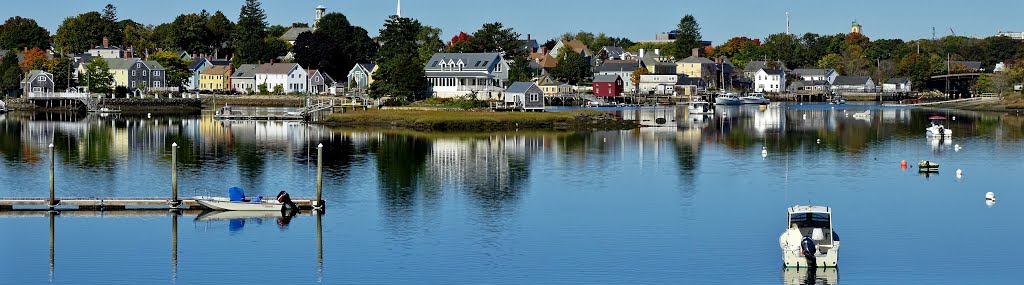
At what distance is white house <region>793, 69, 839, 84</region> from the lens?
196375 mm

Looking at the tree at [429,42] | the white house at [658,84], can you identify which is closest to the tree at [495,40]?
the tree at [429,42]

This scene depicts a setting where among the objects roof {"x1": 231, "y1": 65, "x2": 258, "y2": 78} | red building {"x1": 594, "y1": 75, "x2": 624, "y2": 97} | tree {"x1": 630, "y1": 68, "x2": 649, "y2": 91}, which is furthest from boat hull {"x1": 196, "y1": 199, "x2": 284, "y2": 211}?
tree {"x1": 630, "y1": 68, "x2": 649, "y2": 91}

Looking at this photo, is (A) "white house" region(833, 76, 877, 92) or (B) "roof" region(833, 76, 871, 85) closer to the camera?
(A) "white house" region(833, 76, 877, 92)

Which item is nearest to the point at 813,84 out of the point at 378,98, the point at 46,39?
the point at 378,98

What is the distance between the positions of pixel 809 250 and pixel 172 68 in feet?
420

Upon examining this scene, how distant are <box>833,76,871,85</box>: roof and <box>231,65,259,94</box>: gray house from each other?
82.9 m

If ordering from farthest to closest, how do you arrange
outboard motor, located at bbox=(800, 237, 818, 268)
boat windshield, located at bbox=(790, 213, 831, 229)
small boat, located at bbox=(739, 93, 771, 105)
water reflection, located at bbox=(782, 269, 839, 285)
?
1. small boat, located at bbox=(739, 93, 771, 105)
2. boat windshield, located at bbox=(790, 213, 831, 229)
3. outboard motor, located at bbox=(800, 237, 818, 268)
4. water reflection, located at bbox=(782, 269, 839, 285)

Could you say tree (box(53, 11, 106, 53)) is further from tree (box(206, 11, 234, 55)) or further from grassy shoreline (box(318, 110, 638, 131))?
grassy shoreline (box(318, 110, 638, 131))

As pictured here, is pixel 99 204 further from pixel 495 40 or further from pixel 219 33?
pixel 219 33

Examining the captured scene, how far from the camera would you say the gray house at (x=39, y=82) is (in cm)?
13175

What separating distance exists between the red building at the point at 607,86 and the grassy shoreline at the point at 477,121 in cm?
5763

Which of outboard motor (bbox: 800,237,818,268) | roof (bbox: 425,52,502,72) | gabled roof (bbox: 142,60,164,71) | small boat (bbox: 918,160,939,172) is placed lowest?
outboard motor (bbox: 800,237,818,268)

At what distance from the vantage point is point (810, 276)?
33656mm

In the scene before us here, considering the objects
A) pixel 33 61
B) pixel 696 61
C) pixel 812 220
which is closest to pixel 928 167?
pixel 812 220
